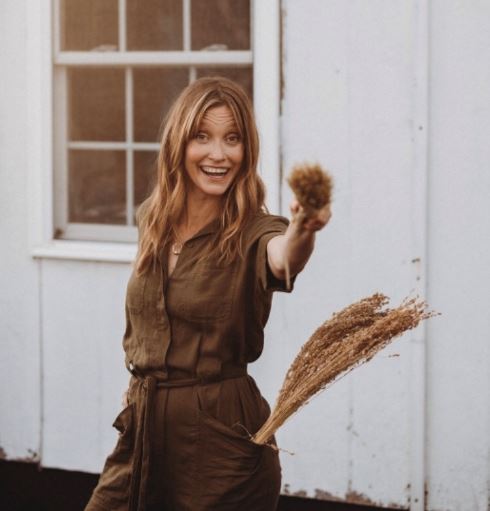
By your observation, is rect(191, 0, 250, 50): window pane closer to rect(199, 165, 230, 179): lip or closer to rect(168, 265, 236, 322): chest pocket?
rect(199, 165, 230, 179): lip

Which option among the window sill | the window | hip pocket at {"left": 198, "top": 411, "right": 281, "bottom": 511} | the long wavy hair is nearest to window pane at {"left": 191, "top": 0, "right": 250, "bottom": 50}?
the window

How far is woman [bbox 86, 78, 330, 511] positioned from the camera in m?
3.21

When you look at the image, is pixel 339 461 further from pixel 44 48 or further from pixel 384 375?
pixel 44 48

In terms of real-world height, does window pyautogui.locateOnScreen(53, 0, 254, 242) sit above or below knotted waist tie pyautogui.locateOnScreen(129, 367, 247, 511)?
above

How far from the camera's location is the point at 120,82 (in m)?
5.37

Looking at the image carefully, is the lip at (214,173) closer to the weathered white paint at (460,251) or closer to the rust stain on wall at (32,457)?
the weathered white paint at (460,251)

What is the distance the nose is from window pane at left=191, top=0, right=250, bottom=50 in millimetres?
1914

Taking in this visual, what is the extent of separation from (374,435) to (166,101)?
1.85m

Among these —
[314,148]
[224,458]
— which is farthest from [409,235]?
[224,458]

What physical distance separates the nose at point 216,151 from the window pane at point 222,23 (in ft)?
6.28

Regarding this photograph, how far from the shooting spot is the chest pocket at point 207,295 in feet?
10.5

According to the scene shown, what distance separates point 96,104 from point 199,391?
8.31ft

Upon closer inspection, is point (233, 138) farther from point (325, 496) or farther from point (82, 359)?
point (82, 359)

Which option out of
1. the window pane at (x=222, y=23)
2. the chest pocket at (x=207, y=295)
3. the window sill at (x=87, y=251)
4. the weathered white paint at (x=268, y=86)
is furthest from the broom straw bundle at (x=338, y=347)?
the window pane at (x=222, y=23)
